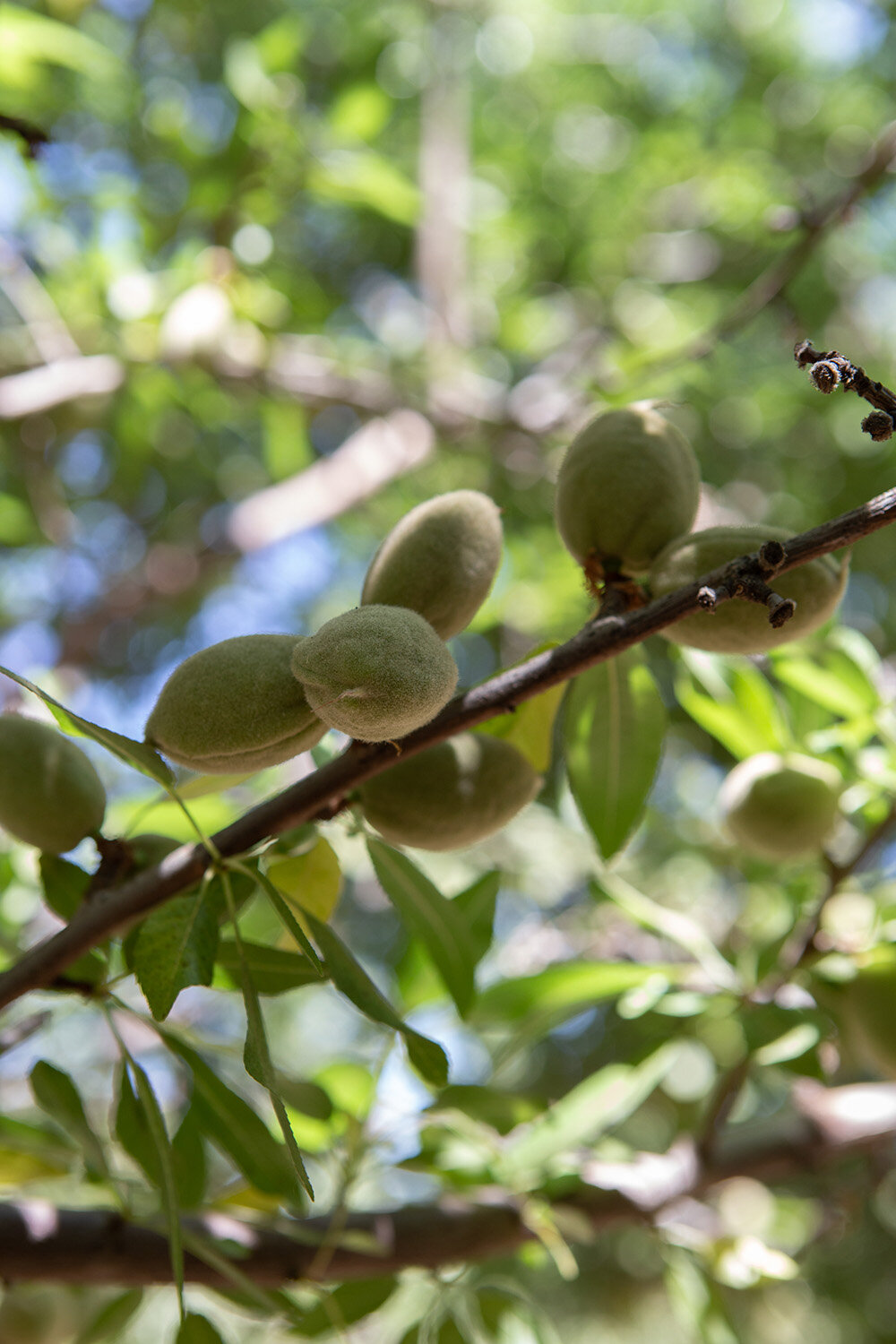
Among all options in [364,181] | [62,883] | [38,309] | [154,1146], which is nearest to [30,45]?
[38,309]

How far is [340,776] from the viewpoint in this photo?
80 cm

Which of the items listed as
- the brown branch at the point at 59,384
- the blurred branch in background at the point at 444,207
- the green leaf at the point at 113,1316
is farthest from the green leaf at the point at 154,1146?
the blurred branch in background at the point at 444,207

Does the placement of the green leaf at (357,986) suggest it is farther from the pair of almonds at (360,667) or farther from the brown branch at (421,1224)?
the brown branch at (421,1224)

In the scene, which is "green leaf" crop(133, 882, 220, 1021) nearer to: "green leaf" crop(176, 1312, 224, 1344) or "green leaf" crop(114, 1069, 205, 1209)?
"green leaf" crop(114, 1069, 205, 1209)

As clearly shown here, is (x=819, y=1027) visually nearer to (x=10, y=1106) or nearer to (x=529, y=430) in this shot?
(x=529, y=430)

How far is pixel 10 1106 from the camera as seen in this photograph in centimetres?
315

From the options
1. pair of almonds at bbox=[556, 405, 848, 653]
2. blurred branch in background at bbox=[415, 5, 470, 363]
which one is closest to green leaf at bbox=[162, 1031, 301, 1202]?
pair of almonds at bbox=[556, 405, 848, 653]

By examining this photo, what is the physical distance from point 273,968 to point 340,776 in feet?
0.96

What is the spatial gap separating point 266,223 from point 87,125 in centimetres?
144

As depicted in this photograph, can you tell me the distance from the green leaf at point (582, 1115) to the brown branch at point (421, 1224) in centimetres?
6

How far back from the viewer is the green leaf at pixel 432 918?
41.1 inches

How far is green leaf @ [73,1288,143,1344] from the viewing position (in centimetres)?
125

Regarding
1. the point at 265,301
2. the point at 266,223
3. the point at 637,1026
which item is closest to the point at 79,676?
the point at 265,301

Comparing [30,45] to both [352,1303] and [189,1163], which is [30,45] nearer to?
[189,1163]
